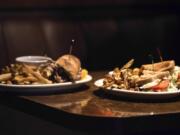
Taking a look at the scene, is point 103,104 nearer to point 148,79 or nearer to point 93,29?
point 148,79

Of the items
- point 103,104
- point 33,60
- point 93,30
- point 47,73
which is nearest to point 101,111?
point 103,104

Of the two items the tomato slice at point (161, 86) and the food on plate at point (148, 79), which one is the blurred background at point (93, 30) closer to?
the food on plate at point (148, 79)

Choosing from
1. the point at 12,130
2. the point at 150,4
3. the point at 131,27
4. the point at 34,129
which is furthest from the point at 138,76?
the point at 150,4

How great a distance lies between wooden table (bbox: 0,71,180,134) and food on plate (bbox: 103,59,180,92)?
4cm

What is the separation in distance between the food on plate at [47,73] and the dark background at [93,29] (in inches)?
41.7

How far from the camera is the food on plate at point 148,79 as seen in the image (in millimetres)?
1406

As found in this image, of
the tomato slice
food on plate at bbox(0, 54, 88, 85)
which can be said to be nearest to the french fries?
food on plate at bbox(0, 54, 88, 85)

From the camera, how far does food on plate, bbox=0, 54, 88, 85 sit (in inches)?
59.7

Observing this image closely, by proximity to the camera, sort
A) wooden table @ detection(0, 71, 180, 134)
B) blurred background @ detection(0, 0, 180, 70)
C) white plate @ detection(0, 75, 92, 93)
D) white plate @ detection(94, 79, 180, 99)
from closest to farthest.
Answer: wooden table @ detection(0, 71, 180, 134) → white plate @ detection(94, 79, 180, 99) → white plate @ detection(0, 75, 92, 93) → blurred background @ detection(0, 0, 180, 70)

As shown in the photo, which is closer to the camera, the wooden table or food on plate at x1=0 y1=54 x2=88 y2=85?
the wooden table

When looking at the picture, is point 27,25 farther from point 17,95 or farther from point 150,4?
point 17,95

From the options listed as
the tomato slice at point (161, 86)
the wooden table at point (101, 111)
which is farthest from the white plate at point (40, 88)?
the tomato slice at point (161, 86)

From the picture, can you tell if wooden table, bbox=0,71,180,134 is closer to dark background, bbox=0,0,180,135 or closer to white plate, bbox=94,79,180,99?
white plate, bbox=94,79,180,99

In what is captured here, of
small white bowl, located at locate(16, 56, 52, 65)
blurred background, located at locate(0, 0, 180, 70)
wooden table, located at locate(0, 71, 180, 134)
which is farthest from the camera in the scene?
blurred background, located at locate(0, 0, 180, 70)
